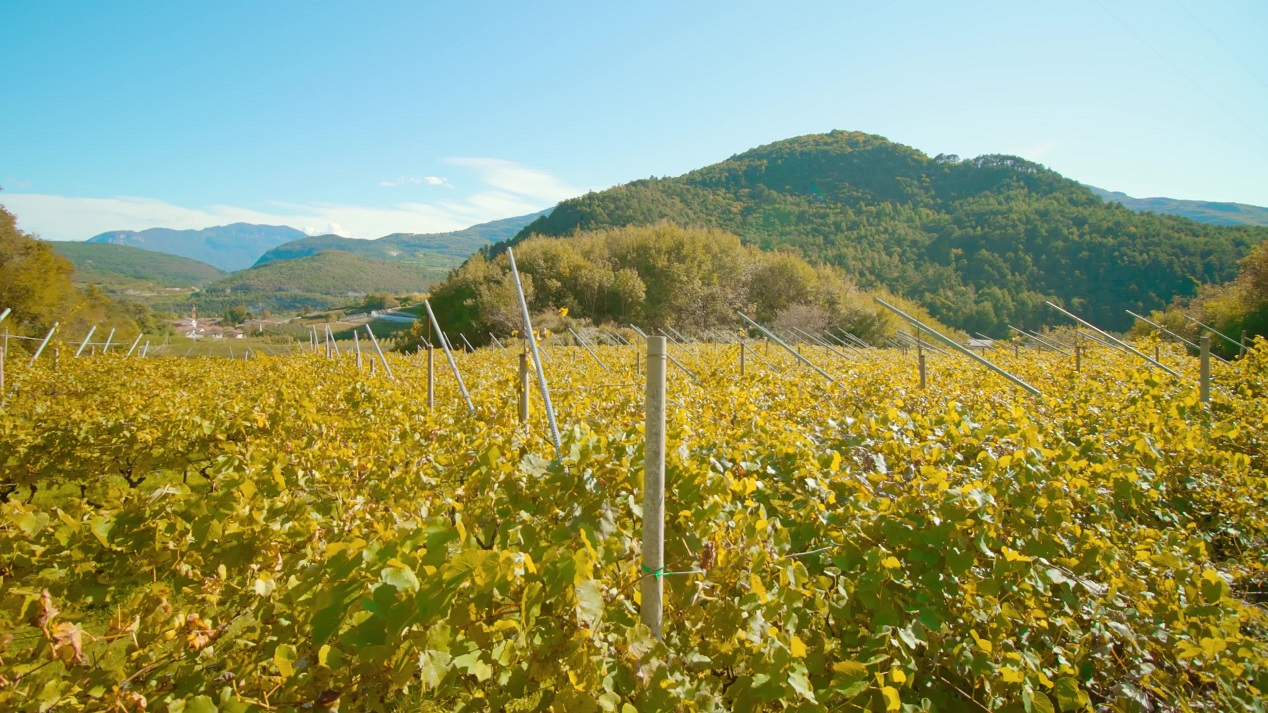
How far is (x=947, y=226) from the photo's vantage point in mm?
54906

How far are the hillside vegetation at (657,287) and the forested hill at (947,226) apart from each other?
14429mm

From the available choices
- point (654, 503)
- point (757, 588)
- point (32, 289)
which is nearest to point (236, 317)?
point (32, 289)

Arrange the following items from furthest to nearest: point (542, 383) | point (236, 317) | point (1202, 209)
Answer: point (1202, 209) < point (236, 317) < point (542, 383)

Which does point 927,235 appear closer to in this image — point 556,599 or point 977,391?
point 977,391

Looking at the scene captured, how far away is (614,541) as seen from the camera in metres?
1.65

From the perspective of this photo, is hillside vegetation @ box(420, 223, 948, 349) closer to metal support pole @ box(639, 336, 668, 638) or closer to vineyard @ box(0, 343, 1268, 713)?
vineyard @ box(0, 343, 1268, 713)

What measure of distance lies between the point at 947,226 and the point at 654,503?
62.2 metres

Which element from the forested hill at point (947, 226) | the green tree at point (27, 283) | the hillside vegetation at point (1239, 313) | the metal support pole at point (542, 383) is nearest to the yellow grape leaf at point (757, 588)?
the metal support pole at point (542, 383)

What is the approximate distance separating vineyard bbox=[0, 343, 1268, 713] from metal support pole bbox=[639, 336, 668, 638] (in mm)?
91

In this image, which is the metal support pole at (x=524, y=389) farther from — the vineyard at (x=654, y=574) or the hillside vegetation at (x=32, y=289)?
the hillside vegetation at (x=32, y=289)

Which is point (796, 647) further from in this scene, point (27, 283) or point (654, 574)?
point (27, 283)

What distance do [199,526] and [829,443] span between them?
2755 mm

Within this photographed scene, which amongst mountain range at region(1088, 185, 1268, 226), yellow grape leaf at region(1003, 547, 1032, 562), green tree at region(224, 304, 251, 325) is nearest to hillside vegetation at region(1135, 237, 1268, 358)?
yellow grape leaf at region(1003, 547, 1032, 562)

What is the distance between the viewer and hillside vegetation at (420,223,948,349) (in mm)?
32781
